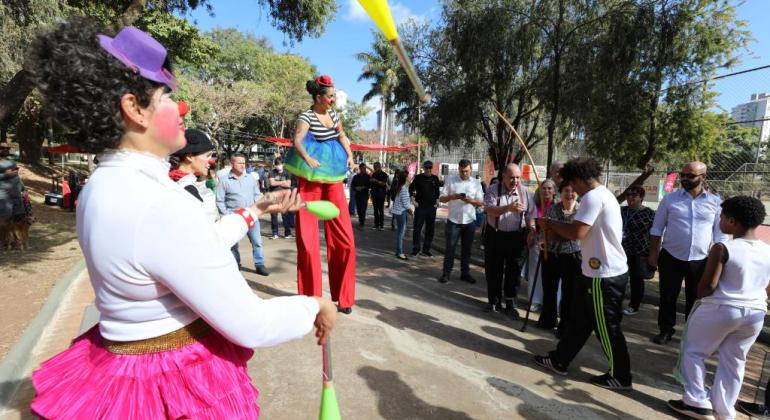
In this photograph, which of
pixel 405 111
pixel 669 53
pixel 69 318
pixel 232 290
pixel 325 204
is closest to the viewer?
pixel 232 290

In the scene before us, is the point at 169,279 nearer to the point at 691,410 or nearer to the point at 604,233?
the point at 604,233

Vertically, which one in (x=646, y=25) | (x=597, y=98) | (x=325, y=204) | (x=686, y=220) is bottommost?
(x=686, y=220)

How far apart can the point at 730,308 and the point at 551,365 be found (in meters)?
1.34

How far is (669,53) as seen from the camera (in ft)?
24.2

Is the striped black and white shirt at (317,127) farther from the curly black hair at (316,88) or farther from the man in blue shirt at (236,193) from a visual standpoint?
the man in blue shirt at (236,193)

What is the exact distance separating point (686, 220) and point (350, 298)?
348 centimetres

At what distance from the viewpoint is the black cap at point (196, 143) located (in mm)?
3494

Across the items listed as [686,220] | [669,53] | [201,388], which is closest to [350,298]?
[201,388]

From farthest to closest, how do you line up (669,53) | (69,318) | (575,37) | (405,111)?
(405,111) → (575,37) → (669,53) → (69,318)

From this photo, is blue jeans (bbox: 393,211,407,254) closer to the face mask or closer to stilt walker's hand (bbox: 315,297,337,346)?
the face mask

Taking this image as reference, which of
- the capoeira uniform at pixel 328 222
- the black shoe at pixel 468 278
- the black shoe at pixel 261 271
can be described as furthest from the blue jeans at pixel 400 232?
the capoeira uniform at pixel 328 222

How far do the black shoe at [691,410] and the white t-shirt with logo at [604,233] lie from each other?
99cm

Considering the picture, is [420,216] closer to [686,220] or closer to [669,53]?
[686,220]

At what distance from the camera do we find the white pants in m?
2.85
